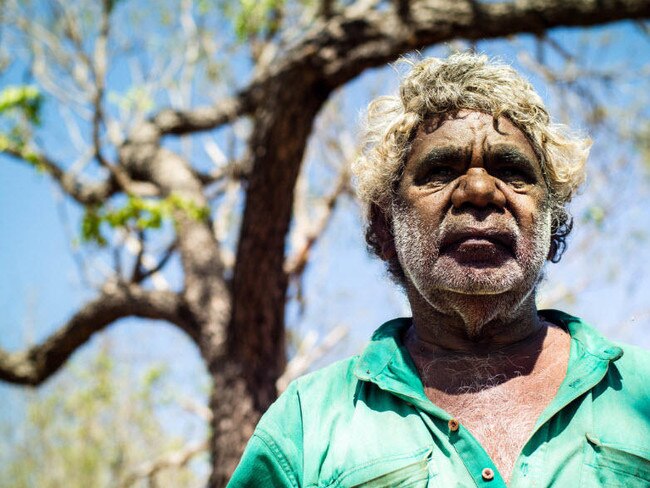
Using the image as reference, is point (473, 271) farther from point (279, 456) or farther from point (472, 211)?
point (279, 456)

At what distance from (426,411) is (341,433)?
231mm

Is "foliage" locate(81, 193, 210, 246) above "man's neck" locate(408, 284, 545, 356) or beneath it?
beneath

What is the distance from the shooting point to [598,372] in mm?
1852

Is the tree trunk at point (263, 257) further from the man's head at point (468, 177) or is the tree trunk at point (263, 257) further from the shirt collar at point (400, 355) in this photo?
the shirt collar at point (400, 355)

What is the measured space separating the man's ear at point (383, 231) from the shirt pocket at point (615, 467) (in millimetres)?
993

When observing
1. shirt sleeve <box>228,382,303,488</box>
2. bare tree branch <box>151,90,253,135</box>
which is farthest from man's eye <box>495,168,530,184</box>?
bare tree branch <box>151,90,253,135</box>

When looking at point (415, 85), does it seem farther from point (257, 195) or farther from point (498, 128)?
point (257, 195)

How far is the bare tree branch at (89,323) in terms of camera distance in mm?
5922

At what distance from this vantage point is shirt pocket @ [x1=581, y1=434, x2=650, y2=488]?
1.66m

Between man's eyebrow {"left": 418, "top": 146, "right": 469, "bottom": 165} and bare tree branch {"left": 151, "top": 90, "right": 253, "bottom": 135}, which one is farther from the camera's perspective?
bare tree branch {"left": 151, "top": 90, "right": 253, "bottom": 135}

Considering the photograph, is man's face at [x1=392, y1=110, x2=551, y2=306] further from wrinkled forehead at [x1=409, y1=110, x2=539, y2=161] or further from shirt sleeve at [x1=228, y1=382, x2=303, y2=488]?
shirt sleeve at [x1=228, y1=382, x2=303, y2=488]

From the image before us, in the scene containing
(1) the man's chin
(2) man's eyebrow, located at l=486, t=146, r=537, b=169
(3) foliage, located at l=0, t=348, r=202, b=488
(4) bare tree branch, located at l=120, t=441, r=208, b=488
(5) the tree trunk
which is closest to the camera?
(1) the man's chin

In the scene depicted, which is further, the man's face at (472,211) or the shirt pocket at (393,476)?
the man's face at (472,211)

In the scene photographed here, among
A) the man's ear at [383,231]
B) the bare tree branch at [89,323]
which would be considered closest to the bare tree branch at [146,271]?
the bare tree branch at [89,323]
